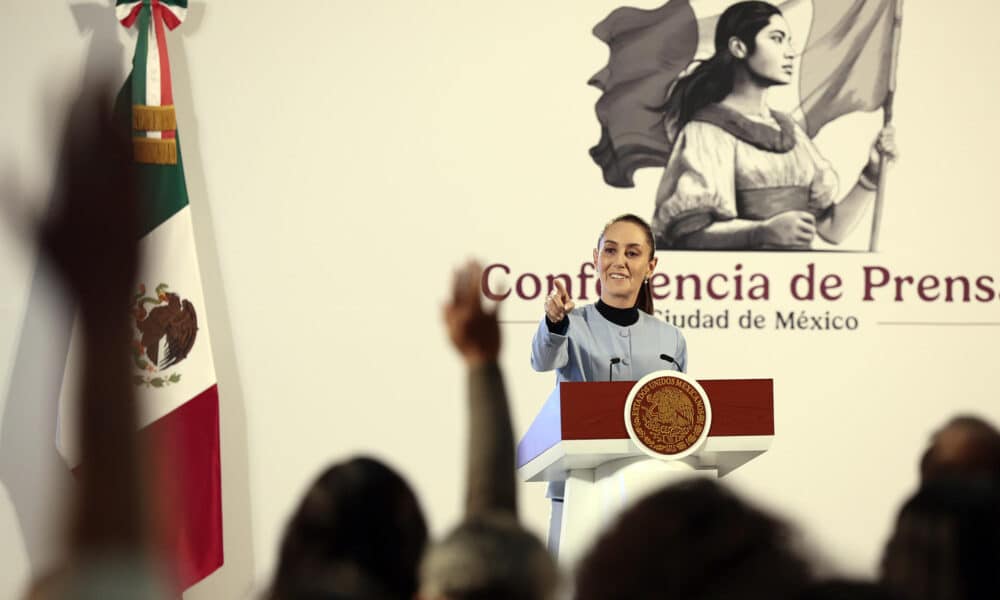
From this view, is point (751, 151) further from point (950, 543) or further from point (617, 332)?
point (950, 543)

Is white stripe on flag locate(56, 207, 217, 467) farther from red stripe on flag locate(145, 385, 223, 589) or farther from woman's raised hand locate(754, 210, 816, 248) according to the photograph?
woman's raised hand locate(754, 210, 816, 248)

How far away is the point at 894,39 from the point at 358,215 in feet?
9.27

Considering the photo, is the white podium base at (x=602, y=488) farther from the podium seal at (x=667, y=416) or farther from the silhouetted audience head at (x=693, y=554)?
the silhouetted audience head at (x=693, y=554)

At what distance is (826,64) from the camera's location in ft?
20.2

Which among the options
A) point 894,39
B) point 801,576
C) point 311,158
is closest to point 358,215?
point 311,158

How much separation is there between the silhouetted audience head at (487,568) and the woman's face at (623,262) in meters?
2.80

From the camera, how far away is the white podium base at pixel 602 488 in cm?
299

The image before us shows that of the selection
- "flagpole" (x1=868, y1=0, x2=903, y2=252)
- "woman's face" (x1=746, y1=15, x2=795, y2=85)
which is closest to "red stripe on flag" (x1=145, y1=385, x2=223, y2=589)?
"woman's face" (x1=746, y1=15, x2=795, y2=85)

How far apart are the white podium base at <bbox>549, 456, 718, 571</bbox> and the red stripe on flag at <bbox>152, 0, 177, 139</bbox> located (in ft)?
9.75

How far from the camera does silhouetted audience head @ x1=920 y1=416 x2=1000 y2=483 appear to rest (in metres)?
1.63

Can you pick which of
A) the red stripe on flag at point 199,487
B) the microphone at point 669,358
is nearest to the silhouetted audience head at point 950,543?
the microphone at point 669,358

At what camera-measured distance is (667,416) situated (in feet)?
10.2

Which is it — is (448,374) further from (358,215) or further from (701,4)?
(701,4)

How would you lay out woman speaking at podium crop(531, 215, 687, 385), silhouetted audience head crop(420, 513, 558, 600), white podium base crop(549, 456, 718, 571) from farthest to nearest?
woman speaking at podium crop(531, 215, 687, 385)
white podium base crop(549, 456, 718, 571)
silhouetted audience head crop(420, 513, 558, 600)
